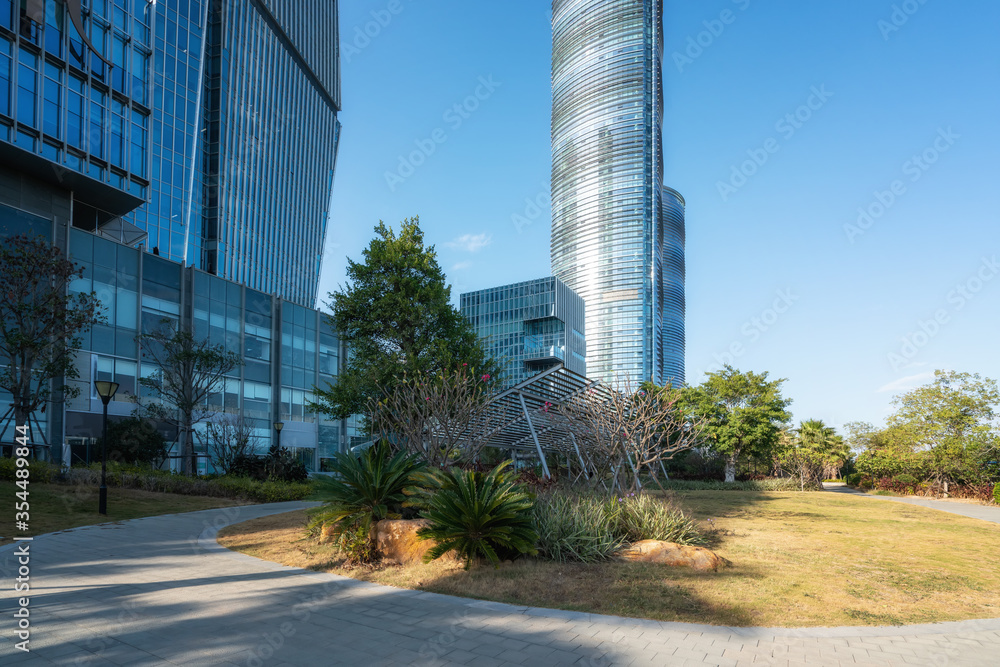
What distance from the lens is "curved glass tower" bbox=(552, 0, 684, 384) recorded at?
131 metres

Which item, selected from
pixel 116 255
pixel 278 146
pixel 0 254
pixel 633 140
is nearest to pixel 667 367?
pixel 633 140

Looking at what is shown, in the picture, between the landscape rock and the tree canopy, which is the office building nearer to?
the landscape rock

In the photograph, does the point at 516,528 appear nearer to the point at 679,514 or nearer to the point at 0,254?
the point at 679,514

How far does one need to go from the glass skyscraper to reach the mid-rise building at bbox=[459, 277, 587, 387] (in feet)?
136

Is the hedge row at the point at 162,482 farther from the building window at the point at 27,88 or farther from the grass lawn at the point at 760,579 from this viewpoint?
the building window at the point at 27,88

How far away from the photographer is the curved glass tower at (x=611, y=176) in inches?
5148

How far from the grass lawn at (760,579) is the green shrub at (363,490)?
72 cm

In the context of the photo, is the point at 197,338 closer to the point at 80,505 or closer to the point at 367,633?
the point at 80,505

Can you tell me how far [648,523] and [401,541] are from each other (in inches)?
178

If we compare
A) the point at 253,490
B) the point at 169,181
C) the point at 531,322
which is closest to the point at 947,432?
the point at 253,490

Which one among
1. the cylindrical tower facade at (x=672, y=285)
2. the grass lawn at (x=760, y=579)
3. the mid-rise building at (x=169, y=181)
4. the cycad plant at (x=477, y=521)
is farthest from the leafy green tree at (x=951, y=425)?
the cylindrical tower facade at (x=672, y=285)

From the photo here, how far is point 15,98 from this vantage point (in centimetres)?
2761

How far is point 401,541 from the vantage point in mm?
9391

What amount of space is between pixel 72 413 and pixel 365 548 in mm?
29001
